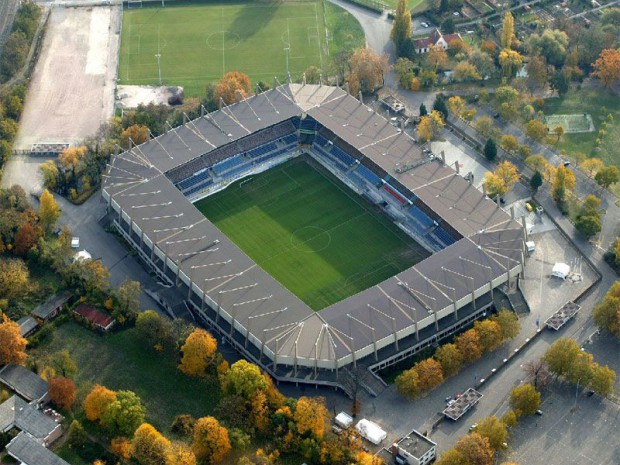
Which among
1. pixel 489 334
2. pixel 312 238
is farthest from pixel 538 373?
pixel 312 238

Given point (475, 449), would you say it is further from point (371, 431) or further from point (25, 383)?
point (25, 383)

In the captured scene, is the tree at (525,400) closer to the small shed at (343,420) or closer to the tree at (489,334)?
the tree at (489,334)

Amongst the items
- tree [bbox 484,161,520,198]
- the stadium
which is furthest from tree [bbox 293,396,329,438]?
tree [bbox 484,161,520,198]

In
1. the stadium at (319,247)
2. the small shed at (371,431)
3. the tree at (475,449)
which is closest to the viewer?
the tree at (475,449)

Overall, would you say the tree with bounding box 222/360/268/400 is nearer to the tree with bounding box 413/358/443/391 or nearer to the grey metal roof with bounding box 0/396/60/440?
the tree with bounding box 413/358/443/391

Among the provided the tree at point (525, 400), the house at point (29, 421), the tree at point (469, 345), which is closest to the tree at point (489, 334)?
the tree at point (469, 345)

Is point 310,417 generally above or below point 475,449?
above

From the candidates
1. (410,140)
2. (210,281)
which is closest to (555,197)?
(410,140)
